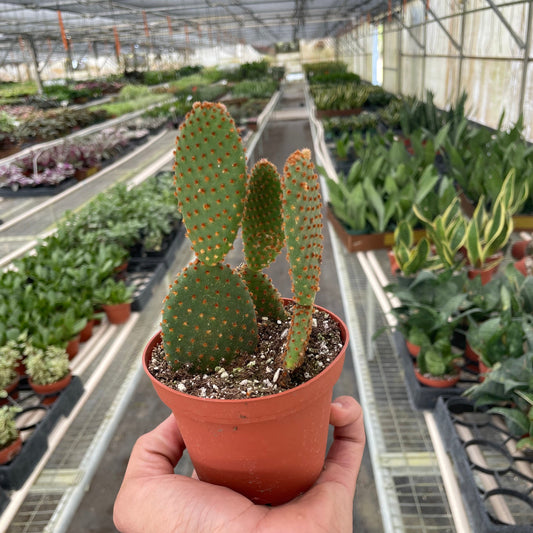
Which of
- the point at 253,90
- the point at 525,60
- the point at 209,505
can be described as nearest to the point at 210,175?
the point at 209,505

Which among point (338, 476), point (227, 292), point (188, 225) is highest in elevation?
point (188, 225)

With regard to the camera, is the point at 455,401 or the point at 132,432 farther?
the point at 132,432

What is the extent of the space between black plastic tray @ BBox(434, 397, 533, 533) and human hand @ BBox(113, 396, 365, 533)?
61 cm

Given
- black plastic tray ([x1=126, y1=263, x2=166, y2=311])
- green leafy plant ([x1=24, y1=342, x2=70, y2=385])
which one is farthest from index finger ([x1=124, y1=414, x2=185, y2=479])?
black plastic tray ([x1=126, y1=263, x2=166, y2=311])

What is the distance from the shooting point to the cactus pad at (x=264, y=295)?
0.92 meters

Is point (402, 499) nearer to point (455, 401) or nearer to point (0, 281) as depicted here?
point (455, 401)

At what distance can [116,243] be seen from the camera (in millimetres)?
3172

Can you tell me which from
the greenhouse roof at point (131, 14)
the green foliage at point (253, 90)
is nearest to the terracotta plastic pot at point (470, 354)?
the greenhouse roof at point (131, 14)

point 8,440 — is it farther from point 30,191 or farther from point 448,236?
point 30,191

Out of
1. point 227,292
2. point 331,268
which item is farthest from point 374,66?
point 227,292

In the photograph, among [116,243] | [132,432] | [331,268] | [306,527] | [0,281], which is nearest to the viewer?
[306,527]

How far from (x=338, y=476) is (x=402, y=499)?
85 centimetres

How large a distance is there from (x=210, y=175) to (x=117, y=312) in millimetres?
2073

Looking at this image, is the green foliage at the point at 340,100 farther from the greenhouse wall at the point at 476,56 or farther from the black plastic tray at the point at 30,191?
the black plastic tray at the point at 30,191
